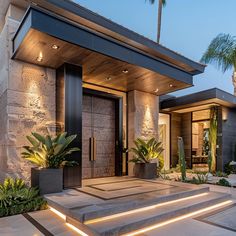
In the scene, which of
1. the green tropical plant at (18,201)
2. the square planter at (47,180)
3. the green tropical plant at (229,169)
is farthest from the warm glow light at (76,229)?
the green tropical plant at (229,169)

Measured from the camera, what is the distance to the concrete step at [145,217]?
3433 millimetres

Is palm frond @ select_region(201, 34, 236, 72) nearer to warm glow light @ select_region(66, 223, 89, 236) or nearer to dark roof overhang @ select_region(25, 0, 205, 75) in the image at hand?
dark roof overhang @ select_region(25, 0, 205, 75)

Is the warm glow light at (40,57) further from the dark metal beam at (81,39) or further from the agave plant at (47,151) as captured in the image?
the agave plant at (47,151)

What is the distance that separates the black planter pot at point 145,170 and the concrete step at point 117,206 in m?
2.24

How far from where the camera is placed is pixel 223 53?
10.4m

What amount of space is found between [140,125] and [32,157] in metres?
4.31

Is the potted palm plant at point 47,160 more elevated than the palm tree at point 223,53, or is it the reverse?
the palm tree at point 223,53

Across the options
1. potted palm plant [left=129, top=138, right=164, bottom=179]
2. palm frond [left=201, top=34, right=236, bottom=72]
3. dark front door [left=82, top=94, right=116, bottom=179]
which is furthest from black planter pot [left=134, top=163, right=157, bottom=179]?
palm frond [left=201, top=34, right=236, bottom=72]

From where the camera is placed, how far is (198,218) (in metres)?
4.33

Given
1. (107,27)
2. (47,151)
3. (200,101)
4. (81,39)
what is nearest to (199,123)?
(200,101)

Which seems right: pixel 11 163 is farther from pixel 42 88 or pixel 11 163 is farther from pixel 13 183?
→ pixel 42 88

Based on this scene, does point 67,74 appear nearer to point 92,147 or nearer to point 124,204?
point 92,147

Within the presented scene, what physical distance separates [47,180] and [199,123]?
9.96 m

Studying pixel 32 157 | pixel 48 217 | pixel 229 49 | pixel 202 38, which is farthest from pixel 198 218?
pixel 202 38
